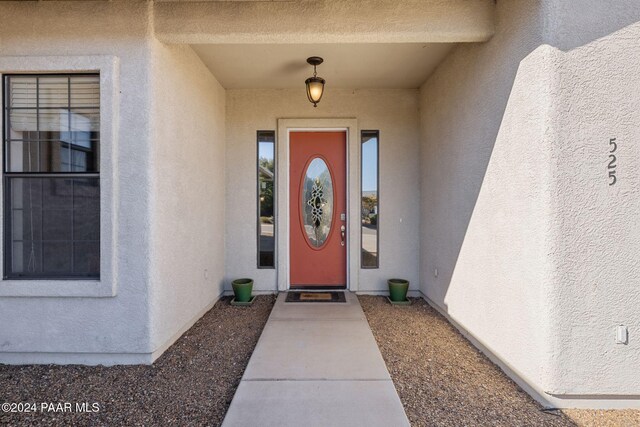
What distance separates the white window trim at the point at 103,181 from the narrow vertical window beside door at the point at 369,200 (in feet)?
11.0

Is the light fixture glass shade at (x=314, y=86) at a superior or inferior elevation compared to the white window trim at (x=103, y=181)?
superior

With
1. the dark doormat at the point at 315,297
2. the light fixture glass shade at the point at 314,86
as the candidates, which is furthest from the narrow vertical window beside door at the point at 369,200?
the light fixture glass shade at the point at 314,86

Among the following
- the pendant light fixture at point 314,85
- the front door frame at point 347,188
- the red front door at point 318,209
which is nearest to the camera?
the pendant light fixture at point 314,85

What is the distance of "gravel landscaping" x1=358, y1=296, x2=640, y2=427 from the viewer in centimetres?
237

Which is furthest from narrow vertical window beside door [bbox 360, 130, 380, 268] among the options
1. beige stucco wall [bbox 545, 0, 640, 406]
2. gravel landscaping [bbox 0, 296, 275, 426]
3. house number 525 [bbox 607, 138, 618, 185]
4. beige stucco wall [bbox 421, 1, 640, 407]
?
house number 525 [bbox 607, 138, 618, 185]

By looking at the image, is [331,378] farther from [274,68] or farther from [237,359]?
[274,68]

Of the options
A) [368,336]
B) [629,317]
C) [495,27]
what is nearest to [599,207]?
[629,317]

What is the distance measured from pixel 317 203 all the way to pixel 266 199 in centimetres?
79

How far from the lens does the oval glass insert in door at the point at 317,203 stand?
5434mm

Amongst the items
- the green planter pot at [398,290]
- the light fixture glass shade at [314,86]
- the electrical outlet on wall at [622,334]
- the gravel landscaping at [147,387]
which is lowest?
the gravel landscaping at [147,387]

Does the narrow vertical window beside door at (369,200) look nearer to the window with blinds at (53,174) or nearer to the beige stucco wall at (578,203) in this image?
the beige stucco wall at (578,203)

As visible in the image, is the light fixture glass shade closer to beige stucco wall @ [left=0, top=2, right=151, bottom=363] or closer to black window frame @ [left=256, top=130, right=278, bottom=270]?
black window frame @ [left=256, top=130, right=278, bottom=270]

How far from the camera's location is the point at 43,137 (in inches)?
126

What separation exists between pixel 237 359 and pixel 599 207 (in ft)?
10.4
